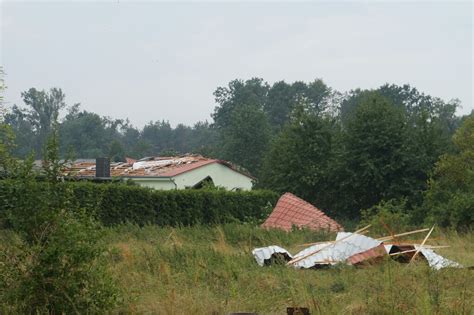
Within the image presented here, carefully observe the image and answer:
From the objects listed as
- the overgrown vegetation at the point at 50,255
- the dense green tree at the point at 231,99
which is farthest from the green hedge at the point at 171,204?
the dense green tree at the point at 231,99

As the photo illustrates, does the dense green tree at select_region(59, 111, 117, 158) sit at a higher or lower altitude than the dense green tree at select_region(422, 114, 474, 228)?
higher

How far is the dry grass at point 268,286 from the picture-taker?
8164 millimetres

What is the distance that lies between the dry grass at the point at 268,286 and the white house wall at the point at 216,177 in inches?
1188

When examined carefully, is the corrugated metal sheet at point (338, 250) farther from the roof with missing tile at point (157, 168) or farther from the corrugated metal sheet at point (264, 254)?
the roof with missing tile at point (157, 168)

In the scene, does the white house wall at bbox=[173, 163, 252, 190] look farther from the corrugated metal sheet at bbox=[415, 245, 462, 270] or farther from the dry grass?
the corrugated metal sheet at bbox=[415, 245, 462, 270]

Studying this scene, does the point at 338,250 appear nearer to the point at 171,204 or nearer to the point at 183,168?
the point at 171,204

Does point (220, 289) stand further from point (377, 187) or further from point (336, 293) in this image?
point (377, 187)

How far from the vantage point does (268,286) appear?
33.4ft

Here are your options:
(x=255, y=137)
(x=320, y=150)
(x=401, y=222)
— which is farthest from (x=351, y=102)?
(x=401, y=222)

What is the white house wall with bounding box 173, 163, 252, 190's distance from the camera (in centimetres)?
4451

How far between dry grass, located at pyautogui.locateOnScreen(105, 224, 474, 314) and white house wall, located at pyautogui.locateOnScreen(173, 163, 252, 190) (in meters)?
30.2

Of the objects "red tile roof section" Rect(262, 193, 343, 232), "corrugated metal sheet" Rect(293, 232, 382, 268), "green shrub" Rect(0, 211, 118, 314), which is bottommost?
"red tile roof section" Rect(262, 193, 343, 232)

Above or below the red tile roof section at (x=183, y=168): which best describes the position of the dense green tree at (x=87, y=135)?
above

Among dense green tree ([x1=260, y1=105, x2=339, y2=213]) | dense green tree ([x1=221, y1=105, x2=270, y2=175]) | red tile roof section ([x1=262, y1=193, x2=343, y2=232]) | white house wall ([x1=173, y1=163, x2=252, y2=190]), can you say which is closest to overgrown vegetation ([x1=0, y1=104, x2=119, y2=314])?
red tile roof section ([x1=262, y1=193, x2=343, y2=232])
